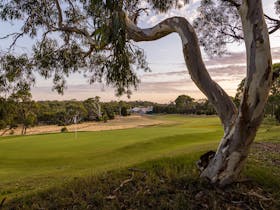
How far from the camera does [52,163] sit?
1465 cm

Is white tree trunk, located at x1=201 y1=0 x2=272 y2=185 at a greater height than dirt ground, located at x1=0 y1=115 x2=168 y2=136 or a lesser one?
greater

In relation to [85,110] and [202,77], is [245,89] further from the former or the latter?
[85,110]

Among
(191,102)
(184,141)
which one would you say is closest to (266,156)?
(184,141)

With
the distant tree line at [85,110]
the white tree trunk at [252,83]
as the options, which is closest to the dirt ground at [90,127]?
the distant tree line at [85,110]

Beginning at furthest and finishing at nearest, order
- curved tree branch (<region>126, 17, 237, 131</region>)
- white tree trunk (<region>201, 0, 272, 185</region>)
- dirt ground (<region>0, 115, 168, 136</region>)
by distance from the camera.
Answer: dirt ground (<region>0, 115, 168, 136</region>), curved tree branch (<region>126, 17, 237, 131</region>), white tree trunk (<region>201, 0, 272, 185</region>)

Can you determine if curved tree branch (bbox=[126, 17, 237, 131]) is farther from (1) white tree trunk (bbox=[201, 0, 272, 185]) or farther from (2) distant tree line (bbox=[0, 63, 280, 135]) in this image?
(2) distant tree line (bbox=[0, 63, 280, 135])

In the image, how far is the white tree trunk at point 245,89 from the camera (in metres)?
4.42

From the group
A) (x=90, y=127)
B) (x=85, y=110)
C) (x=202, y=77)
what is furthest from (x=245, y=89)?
(x=85, y=110)

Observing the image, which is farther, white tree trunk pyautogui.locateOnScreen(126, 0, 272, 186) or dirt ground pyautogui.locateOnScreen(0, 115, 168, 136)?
dirt ground pyautogui.locateOnScreen(0, 115, 168, 136)

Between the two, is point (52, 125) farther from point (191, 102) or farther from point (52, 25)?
point (52, 25)

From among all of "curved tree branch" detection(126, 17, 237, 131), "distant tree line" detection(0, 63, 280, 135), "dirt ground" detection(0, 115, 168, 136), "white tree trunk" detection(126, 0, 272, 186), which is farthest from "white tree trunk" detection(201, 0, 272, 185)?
"distant tree line" detection(0, 63, 280, 135)

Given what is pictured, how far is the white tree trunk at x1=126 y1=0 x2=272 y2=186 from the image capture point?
174 inches

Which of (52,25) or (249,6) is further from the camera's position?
(52,25)

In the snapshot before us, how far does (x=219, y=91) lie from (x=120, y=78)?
1742mm
